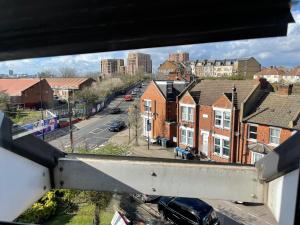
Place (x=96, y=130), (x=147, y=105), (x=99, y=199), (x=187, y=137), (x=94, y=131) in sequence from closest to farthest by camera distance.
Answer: (x=99, y=199) → (x=187, y=137) → (x=147, y=105) → (x=94, y=131) → (x=96, y=130)

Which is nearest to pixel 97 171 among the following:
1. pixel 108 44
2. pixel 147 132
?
pixel 108 44

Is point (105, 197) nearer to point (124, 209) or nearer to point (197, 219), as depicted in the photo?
point (124, 209)

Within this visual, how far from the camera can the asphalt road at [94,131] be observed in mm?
15039

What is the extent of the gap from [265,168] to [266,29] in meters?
0.75

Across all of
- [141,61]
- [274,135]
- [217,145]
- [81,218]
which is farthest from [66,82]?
[81,218]

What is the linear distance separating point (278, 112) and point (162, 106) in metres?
6.60

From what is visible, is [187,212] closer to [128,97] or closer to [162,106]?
[162,106]

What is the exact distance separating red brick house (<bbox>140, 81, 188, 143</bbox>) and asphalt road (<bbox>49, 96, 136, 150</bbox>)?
316cm

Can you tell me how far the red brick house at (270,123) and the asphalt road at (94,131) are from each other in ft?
24.1

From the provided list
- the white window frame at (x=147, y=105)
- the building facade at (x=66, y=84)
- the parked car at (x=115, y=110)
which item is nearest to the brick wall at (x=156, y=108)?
the white window frame at (x=147, y=105)

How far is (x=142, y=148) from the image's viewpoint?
1566 centimetres

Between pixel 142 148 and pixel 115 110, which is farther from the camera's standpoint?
pixel 115 110

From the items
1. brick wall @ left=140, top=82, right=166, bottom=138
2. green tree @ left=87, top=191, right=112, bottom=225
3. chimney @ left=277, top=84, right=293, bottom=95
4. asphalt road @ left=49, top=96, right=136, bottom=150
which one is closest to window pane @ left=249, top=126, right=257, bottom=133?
chimney @ left=277, top=84, right=293, bottom=95

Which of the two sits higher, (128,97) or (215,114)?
(128,97)
